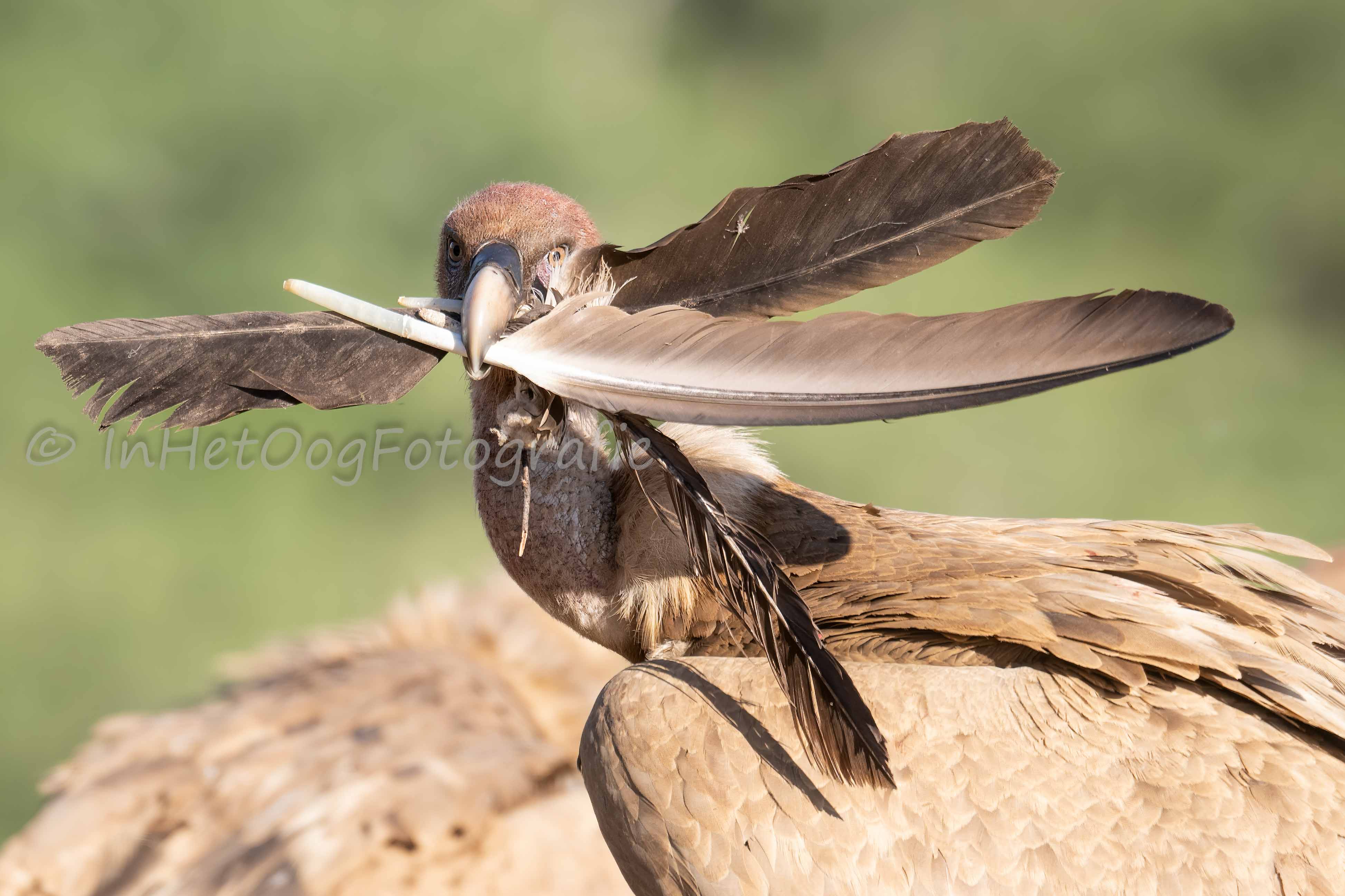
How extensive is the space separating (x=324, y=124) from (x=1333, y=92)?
7.13 metres

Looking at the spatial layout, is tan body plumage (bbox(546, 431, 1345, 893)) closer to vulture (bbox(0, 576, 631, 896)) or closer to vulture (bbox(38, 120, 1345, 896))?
vulture (bbox(38, 120, 1345, 896))

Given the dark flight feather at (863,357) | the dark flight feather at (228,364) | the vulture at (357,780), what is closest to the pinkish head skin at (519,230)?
Result: the dark flight feather at (228,364)

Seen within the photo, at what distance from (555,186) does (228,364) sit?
199 inches

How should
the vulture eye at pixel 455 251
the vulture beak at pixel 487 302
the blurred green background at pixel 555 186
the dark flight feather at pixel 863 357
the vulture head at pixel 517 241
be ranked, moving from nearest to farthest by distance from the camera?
the dark flight feather at pixel 863 357
the vulture beak at pixel 487 302
the vulture head at pixel 517 241
the vulture eye at pixel 455 251
the blurred green background at pixel 555 186

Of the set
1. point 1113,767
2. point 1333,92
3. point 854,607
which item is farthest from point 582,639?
point 1333,92

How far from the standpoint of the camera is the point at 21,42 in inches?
260

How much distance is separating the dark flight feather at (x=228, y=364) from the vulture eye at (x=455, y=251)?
0.26 m

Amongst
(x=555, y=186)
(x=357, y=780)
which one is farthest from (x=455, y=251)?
(x=555, y=186)

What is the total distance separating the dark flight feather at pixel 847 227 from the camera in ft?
4.17

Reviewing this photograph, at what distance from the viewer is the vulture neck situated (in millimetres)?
1550

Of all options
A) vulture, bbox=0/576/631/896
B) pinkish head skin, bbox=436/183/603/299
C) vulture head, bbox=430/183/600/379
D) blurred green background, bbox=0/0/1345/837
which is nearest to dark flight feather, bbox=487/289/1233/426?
vulture head, bbox=430/183/600/379

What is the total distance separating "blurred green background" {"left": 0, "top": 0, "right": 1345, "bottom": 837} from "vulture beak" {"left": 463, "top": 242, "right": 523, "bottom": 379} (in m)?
4.02

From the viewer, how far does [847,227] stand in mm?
1361

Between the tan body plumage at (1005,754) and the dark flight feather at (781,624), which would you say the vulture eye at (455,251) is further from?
the tan body plumage at (1005,754)
